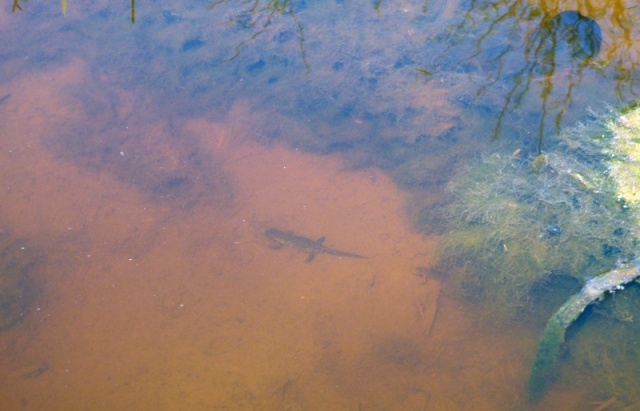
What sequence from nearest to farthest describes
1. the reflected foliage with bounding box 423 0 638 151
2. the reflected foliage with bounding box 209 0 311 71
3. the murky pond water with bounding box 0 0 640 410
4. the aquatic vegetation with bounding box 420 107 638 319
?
1. the murky pond water with bounding box 0 0 640 410
2. the aquatic vegetation with bounding box 420 107 638 319
3. the reflected foliage with bounding box 423 0 638 151
4. the reflected foliage with bounding box 209 0 311 71

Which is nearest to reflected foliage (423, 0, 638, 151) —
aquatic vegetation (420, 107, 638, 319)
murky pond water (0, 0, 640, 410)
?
murky pond water (0, 0, 640, 410)

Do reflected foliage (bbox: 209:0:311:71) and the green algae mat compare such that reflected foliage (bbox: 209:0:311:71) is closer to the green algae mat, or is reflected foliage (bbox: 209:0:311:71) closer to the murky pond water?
the murky pond water

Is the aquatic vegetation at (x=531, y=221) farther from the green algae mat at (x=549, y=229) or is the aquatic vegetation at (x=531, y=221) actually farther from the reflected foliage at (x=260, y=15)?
the reflected foliage at (x=260, y=15)

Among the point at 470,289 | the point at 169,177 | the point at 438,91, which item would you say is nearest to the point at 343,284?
the point at 470,289

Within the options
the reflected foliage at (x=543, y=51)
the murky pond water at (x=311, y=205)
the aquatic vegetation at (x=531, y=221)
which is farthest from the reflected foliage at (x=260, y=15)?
the aquatic vegetation at (x=531, y=221)

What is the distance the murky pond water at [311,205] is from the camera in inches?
122

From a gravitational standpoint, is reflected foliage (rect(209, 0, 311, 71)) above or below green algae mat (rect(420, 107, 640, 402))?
above

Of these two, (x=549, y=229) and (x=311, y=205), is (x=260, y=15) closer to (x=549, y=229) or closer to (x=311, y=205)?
(x=311, y=205)

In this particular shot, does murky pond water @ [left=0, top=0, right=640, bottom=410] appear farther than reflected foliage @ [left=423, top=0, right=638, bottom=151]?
No

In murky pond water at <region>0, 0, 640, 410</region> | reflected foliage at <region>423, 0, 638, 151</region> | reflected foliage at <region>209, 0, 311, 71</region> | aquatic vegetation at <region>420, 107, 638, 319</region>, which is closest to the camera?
murky pond water at <region>0, 0, 640, 410</region>

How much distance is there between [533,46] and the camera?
4.50 m

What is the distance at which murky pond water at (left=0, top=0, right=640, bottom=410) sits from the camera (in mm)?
3102

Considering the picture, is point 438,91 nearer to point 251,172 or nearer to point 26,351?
point 251,172

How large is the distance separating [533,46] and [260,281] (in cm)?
316
